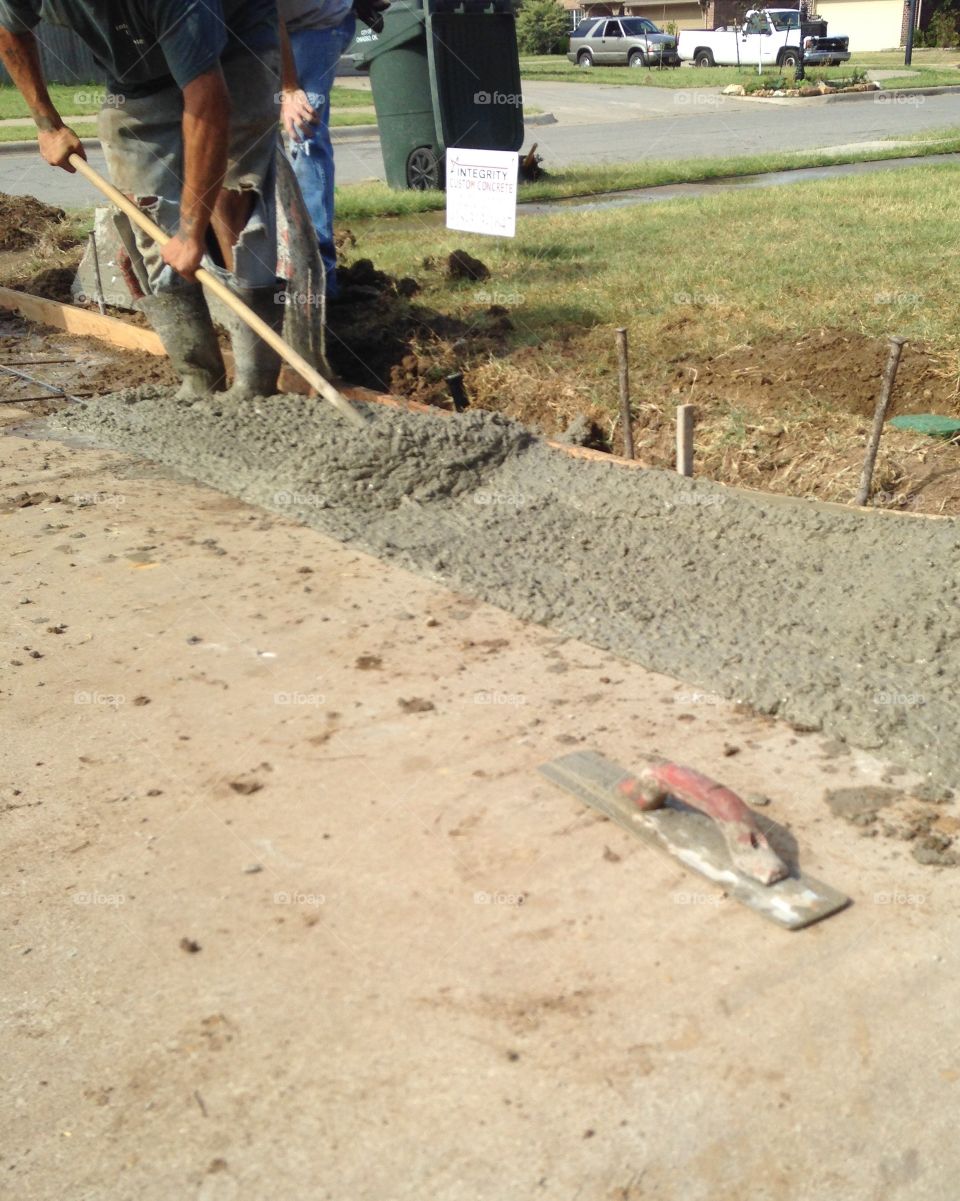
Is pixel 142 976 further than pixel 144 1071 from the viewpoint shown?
Yes

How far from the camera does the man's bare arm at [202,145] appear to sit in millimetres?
4586

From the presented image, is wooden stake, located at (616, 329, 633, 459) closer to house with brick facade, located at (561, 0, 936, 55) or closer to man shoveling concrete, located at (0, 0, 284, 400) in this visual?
man shoveling concrete, located at (0, 0, 284, 400)

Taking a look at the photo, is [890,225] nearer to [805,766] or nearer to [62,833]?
[805,766]

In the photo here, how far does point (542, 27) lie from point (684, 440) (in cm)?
4481

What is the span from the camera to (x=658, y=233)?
30.7 ft

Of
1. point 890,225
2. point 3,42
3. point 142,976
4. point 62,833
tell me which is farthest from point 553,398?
point 890,225

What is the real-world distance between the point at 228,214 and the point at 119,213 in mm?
655

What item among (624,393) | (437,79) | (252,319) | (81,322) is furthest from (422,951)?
(437,79)

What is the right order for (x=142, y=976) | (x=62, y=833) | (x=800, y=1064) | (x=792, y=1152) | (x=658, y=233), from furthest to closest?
1. (x=658, y=233)
2. (x=62, y=833)
3. (x=142, y=976)
4. (x=800, y=1064)
5. (x=792, y=1152)

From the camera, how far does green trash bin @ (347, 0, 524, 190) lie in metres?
12.2

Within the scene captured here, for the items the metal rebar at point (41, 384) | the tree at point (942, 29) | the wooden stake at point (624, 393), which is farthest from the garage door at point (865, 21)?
the wooden stake at point (624, 393)

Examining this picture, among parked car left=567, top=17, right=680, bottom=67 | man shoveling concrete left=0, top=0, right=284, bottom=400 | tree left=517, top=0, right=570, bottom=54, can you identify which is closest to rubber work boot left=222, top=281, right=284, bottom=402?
man shoveling concrete left=0, top=0, right=284, bottom=400

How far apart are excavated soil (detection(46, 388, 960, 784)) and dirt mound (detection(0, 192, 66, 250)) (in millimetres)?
5169

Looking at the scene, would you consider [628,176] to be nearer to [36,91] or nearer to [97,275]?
[97,275]
